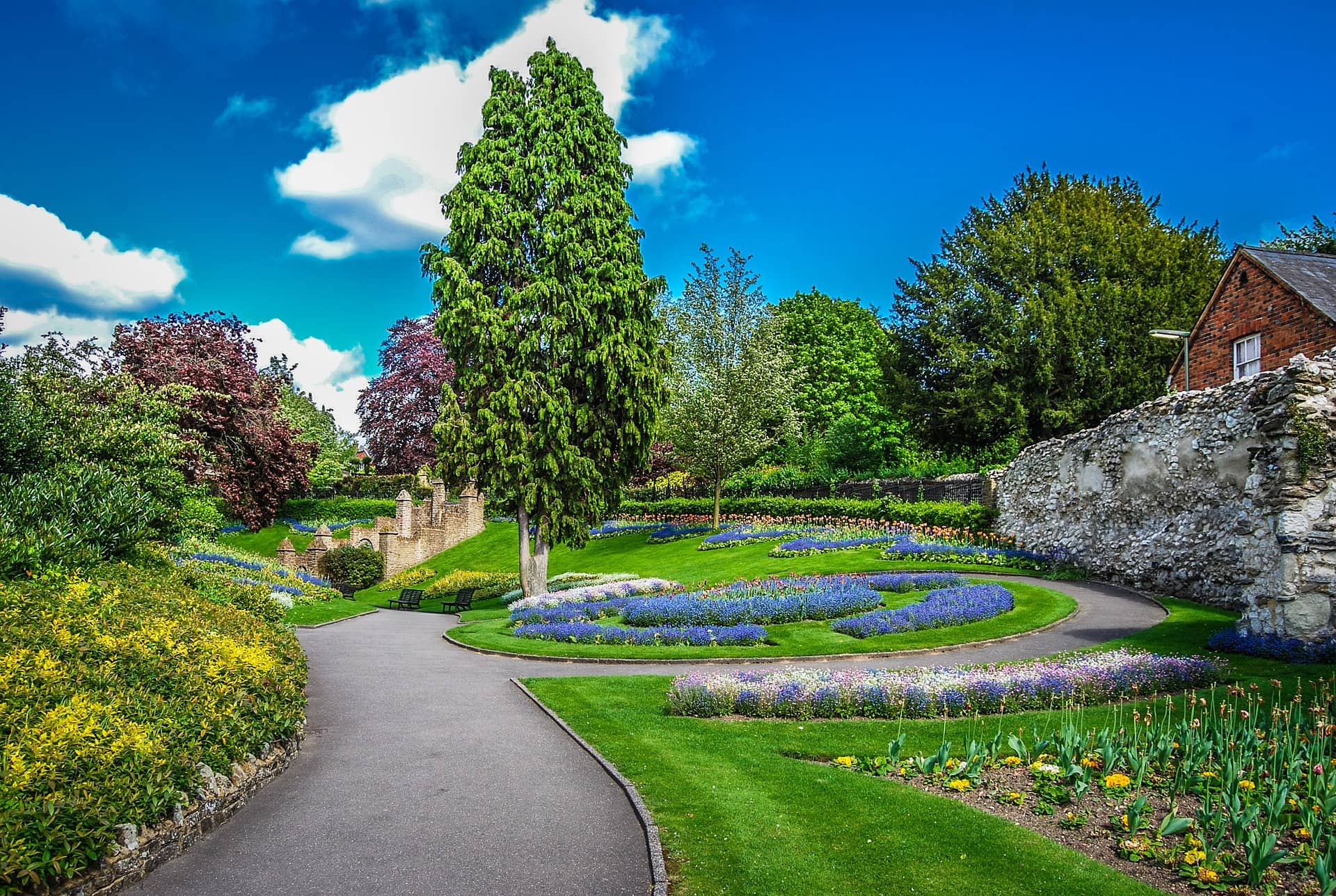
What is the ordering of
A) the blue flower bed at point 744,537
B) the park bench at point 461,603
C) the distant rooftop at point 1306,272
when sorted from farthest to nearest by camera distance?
the blue flower bed at point 744,537 < the park bench at point 461,603 < the distant rooftop at point 1306,272

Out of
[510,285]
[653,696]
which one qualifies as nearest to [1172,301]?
[510,285]

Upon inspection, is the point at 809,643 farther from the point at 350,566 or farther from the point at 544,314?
the point at 350,566

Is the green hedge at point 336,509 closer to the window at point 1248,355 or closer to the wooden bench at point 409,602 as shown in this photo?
the wooden bench at point 409,602

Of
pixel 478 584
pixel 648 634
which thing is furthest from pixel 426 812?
pixel 478 584

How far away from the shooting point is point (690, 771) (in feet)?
26.3

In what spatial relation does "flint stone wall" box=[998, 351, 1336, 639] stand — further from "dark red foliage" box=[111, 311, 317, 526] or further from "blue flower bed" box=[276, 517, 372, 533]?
"blue flower bed" box=[276, 517, 372, 533]

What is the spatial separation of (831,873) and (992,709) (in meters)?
5.09

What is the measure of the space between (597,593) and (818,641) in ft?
26.0

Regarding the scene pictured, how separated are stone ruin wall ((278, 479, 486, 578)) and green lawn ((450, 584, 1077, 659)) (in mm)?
19467

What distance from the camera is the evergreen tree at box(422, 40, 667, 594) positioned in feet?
76.4

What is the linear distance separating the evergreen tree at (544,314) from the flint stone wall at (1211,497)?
1242 cm

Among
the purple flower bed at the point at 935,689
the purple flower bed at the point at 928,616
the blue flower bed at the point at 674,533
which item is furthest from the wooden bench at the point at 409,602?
the purple flower bed at the point at 935,689

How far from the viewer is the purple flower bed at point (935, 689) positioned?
32.7 feet

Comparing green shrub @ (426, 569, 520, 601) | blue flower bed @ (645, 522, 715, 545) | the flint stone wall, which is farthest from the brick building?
green shrub @ (426, 569, 520, 601)
